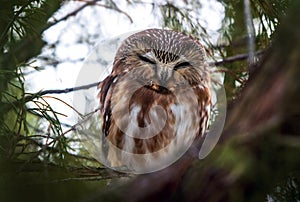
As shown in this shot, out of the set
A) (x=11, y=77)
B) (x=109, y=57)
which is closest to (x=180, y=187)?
(x=11, y=77)

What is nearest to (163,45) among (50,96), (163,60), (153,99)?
(163,60)

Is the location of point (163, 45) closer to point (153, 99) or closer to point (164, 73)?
point (164, 73)

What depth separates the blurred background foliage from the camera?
3.58ft

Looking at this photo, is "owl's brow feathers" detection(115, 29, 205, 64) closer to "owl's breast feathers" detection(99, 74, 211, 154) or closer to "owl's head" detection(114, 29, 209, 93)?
"owl's head" detection(114, 29, 209, 93)

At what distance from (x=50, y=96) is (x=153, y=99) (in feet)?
1.48

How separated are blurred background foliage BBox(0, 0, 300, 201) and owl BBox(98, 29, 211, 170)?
0.14 metres

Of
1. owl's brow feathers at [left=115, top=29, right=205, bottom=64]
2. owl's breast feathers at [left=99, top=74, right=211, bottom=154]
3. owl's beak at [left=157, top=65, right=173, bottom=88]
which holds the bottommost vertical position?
owl's breast feathers at [left=99, top=74, right=211, bottom=154]

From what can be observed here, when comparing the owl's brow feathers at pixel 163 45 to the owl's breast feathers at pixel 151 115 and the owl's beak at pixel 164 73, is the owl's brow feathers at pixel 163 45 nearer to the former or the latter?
the owl's beak at pixel 164 73

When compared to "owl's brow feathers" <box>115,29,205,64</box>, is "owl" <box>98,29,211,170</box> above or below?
below

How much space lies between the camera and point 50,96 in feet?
6.70

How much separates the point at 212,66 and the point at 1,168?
1.64 m

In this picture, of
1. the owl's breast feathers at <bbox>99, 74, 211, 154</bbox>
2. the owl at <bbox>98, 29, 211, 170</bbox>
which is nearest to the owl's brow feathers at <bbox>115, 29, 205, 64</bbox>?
the owl at <bbox>98, 29, 211, 170</bbox>

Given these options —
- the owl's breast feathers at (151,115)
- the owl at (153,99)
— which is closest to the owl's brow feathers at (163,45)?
the owl at (153,99)

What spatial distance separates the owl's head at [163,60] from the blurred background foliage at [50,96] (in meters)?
0.14
